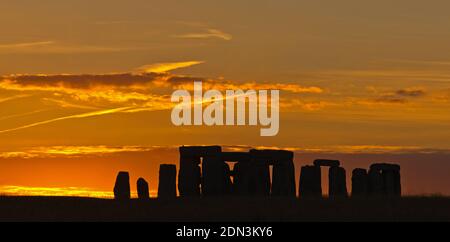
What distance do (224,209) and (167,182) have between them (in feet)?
37.0

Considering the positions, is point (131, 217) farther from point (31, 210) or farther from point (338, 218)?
point (338, 218)

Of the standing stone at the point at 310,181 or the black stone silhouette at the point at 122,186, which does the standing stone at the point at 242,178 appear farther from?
the black stone silhouette at the point at 122,186

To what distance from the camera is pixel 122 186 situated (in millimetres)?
59531

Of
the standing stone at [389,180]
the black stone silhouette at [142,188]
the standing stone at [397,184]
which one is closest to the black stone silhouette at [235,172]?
the black stone silhouette at [142,188]

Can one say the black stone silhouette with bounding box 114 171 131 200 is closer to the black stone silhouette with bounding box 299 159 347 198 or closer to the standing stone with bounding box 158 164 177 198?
the standing stone with bounding box 158 164 177 198

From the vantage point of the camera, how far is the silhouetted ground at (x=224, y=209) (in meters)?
46.7

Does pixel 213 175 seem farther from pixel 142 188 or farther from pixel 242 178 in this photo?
pixel 142 188

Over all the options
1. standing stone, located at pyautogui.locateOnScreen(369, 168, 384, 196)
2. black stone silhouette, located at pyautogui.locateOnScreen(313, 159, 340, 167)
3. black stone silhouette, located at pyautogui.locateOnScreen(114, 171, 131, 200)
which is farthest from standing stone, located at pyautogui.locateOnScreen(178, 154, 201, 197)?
standing stone, located at pyautogui.locateOnScreen(369, 168, 384, 196)

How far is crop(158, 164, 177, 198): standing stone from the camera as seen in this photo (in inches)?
2373

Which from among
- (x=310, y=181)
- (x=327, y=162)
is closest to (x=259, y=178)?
(x=310, y=181)

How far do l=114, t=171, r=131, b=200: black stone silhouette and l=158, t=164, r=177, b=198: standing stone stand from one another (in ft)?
4.86

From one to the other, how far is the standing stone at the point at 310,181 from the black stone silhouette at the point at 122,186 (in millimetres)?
7674
